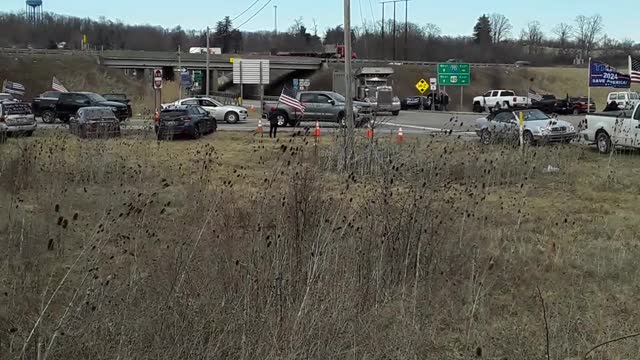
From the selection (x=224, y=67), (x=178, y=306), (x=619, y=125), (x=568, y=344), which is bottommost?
(x=568, y=344)

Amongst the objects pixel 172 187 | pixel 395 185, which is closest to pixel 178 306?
pixel 395 185

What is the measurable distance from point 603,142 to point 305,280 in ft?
59.6

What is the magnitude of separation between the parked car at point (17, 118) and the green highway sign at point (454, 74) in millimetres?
42658

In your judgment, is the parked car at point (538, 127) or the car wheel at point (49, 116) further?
the car wheel at point (49, 116)

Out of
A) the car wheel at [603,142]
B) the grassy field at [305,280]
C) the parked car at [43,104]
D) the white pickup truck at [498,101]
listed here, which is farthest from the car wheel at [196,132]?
the white pickup truck at [498,101]

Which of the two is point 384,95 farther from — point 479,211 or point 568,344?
point 568,344

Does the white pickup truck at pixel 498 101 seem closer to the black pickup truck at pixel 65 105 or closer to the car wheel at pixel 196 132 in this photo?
the black pickup truck at pixel 65 105

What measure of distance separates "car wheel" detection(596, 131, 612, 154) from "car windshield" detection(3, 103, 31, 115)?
73.8ft

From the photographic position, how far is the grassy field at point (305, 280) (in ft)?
13.0

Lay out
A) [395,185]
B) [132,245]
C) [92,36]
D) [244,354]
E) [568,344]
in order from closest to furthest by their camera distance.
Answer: [244,354], [568,344], [132,245], [395,185], [92,36]

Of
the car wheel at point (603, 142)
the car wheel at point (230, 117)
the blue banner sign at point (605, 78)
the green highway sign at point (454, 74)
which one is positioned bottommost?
the car wheel at point (603, 142)

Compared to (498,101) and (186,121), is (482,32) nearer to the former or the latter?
(498,101)

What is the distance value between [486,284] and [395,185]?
2.72 metres

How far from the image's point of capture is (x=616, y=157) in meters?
18.4
